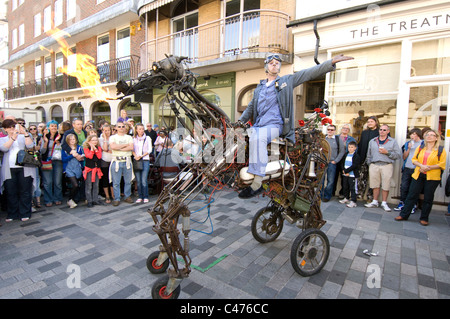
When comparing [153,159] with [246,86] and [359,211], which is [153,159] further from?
[359,211]

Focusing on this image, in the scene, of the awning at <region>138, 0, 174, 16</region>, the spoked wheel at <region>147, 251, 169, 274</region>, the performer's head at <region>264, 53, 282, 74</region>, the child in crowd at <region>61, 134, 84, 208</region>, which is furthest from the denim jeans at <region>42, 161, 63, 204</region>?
the awning at <region>138, 0, 174, 16</region>

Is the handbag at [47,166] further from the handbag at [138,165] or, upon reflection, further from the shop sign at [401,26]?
the shop sign at [401,26]

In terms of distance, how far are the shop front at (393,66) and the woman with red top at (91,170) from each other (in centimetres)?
687

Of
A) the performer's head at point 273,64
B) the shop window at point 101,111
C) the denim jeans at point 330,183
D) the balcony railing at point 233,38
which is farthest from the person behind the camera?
the shop window at point 101,111

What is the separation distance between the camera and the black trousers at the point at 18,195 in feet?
16.7

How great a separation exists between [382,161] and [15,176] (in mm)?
8455

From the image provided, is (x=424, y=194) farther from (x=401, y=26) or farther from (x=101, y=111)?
(x=101, y=111)

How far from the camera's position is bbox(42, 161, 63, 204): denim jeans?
20.2 ft

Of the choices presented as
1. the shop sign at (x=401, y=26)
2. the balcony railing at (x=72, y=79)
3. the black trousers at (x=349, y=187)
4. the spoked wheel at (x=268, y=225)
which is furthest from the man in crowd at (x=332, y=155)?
the balcony railing at (x=72, y=79)

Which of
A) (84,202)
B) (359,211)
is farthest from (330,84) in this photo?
(84,202)

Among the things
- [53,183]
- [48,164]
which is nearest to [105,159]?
[48,164]

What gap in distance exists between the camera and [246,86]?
32.0ft

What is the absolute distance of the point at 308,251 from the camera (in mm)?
3223
